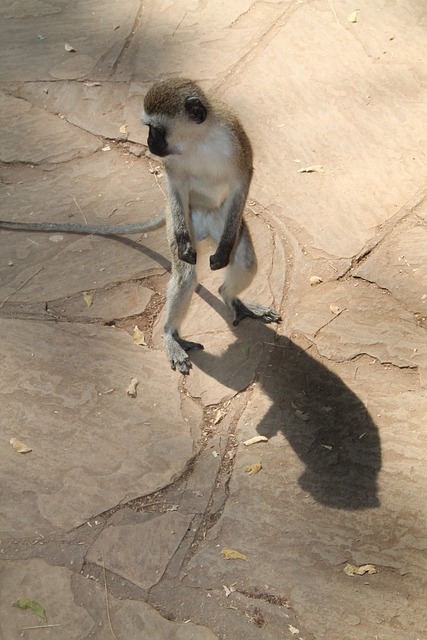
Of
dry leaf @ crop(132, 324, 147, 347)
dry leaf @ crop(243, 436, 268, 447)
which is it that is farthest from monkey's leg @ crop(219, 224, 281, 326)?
dry leaf @ crop(243, 436, 268, 447)

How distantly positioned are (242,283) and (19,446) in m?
1.64

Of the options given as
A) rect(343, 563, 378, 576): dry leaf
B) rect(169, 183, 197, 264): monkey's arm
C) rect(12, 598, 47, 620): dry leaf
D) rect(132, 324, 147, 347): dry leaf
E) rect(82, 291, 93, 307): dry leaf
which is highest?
rect(169, 183, 197, 264): monkey's arm

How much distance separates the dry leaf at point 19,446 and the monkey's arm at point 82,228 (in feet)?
5.97

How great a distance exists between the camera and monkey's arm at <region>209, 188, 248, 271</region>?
4613mm

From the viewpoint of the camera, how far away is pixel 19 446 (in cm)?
435

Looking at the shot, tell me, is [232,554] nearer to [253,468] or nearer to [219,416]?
[253,468]

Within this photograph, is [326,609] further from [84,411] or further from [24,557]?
[84,411]

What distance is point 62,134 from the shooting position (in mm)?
6551

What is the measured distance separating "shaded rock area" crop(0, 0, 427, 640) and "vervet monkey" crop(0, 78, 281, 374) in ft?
0.89

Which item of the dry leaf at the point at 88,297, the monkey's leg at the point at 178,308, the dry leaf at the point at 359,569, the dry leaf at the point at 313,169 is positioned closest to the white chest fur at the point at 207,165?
the monkey's leg at the point at 178,308

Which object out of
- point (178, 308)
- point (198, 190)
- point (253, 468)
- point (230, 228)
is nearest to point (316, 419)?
point (253, 468)

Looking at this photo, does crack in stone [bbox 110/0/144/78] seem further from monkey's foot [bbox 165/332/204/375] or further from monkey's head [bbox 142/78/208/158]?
monkey's foot [bbox 165/332/204/375]

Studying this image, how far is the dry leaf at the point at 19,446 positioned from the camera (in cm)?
434

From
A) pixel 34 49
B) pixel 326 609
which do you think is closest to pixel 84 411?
pixel 326 609
